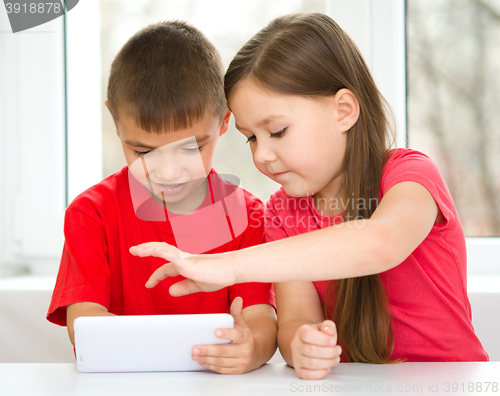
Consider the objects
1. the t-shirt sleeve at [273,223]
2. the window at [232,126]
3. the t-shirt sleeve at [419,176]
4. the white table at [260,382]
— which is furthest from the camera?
the window at [232,126]

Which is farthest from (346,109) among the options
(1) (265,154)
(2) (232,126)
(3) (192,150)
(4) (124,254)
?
(2) (232,126)

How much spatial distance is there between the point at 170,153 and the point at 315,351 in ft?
1.41

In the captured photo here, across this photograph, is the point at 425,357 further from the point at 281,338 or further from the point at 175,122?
the point at 175,122

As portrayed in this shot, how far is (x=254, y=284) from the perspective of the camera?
33.8 inches

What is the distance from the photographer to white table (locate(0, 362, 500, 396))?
0.47 metres

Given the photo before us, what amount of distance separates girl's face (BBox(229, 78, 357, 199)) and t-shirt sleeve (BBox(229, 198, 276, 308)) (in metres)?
0.14

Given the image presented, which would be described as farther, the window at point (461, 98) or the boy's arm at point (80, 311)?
the window at point (461, 98)

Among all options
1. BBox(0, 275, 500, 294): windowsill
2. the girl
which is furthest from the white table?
BBox(0, 275, 500, 294): windowsill

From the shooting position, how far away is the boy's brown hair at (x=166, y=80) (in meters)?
0.81

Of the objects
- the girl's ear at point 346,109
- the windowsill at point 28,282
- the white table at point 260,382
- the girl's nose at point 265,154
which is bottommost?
the white table at point 260,382

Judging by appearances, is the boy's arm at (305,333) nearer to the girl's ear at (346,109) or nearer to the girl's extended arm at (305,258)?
the girl's extended arm at (305,258)

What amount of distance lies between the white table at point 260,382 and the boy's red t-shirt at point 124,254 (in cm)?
27

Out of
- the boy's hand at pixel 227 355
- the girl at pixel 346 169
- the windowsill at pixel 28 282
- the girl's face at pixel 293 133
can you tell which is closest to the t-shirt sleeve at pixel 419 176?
the girl at pixel 346 169

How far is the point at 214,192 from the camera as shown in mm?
964
